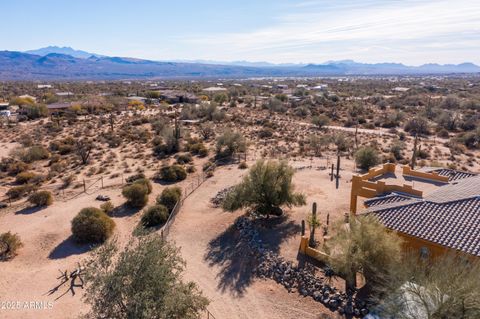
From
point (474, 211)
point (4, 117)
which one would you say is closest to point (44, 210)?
point (474, 211)

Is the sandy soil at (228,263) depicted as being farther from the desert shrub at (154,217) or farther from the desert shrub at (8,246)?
the desert shrub at (8,246)

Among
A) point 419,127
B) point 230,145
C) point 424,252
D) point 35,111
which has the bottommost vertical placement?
point 230,145

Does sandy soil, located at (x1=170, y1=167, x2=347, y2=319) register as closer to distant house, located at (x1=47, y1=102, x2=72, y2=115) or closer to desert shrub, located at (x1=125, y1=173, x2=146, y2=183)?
desert shrub, located at (x1=125, y1=173, x2=146, y2=183)

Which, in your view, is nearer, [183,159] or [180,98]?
[183,159]

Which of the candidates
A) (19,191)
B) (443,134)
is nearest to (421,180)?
(19,191)

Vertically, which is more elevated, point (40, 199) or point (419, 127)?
point (419, 127)

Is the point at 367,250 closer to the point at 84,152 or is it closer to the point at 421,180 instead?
the point at 421,180

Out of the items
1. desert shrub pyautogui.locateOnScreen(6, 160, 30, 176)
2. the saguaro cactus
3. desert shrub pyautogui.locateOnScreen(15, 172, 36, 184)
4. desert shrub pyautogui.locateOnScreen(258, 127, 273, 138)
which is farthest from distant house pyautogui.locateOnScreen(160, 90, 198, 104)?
the saguaro cactus

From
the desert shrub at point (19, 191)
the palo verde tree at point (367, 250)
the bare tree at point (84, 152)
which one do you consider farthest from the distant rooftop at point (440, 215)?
the bare tree at point (84, 152)
